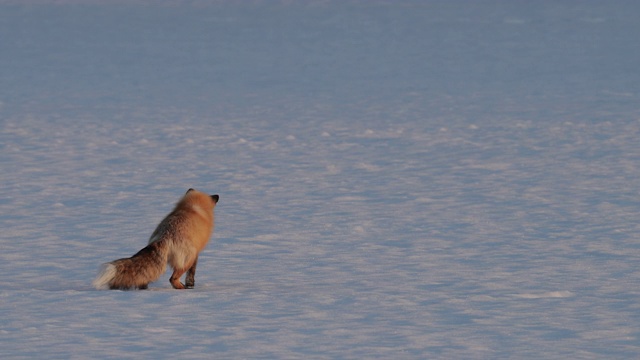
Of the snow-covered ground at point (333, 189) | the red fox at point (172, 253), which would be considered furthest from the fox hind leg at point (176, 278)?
the snow-covered ground at point (333, 189)

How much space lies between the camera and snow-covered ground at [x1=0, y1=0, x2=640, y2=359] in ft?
14.4

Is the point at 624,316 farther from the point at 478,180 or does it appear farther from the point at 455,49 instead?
the point at 455,49

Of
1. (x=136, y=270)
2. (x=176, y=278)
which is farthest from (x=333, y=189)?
(x=136, y=270)

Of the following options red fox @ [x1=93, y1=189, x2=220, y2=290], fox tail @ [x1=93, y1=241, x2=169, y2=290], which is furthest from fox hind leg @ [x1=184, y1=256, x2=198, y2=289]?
fox tail @ [x1=93, y1=241, x2=169, y2=290]

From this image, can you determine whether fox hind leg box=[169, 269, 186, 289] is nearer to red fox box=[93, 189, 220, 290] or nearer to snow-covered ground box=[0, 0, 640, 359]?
red fox box=[93, 189, 220, 290]

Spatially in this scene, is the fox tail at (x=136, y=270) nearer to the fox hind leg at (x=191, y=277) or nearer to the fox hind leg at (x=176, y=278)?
the fox hind leg at (x=176, y=278)

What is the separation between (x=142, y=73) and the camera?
16547 millimetres

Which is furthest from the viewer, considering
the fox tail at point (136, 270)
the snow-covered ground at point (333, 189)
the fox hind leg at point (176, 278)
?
the fox hind leg at point (176, 278)

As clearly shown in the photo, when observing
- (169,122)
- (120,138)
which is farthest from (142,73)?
(120,138)

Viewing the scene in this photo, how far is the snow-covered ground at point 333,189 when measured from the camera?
4.38 meters

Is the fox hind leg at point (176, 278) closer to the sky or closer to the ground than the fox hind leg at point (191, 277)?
closer to the ground

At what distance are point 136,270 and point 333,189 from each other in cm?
346

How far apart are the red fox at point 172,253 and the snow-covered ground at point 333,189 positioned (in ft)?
0.31

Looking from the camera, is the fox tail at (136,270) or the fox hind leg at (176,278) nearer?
the fox tail at (136,270)
